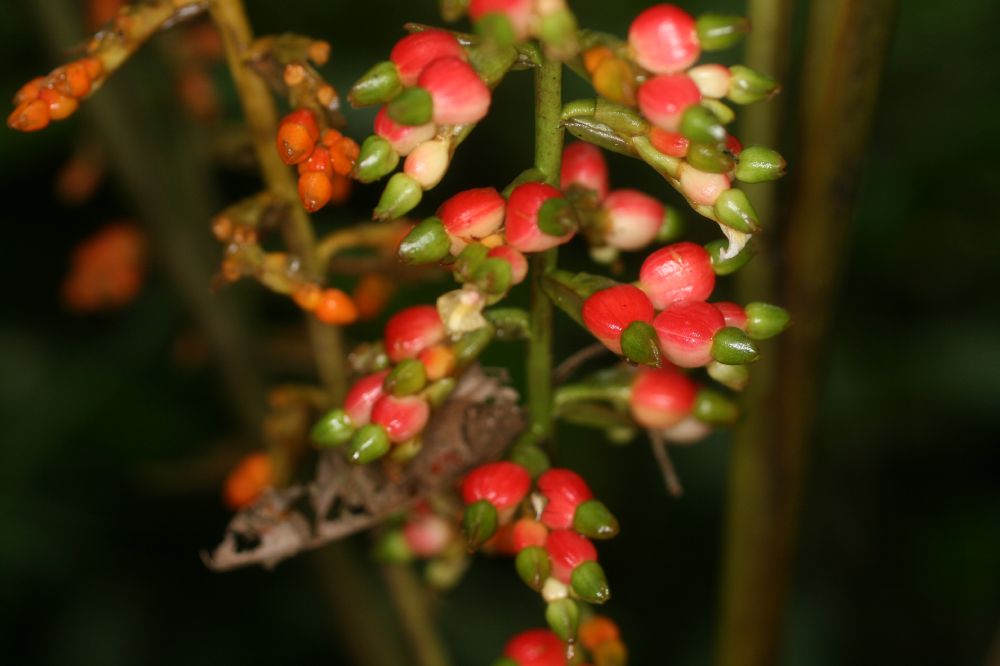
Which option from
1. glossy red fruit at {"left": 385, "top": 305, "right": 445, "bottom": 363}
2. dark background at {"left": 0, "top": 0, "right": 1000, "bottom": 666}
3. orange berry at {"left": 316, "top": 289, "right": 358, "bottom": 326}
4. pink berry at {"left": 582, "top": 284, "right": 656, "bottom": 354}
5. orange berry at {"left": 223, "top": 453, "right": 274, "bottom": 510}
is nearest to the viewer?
pink berry at {"left": 582, "top": 284, "right": 656, "bottom": 354}

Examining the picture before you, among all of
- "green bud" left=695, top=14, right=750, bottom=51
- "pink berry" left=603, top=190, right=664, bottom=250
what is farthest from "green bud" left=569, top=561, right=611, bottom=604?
"green bud" left=695, top=14, right=750, bottom=51

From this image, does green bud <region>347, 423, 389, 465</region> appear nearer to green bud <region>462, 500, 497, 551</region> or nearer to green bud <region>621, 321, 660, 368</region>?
green bud <region>462, 500, 497, 551</region>

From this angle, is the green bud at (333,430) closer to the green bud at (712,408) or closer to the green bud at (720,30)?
the green bud at (712,408)

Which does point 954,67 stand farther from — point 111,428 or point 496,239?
point 111,428

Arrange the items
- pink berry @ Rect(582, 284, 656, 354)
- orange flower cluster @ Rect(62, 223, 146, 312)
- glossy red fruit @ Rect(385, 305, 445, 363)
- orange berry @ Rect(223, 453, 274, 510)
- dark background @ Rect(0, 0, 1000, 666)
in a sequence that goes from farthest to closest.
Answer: dark background @ Rect(0, 0, 1000, 666) < orange flower cluster @ Rect(62, 223, 146, 312) < orange berry @ Rect(223, 453, 274, 510) < glossy red fruit @ Rect(385, 305, 445, 363) < pink berry @ Rect(582, 284, 656, 354)

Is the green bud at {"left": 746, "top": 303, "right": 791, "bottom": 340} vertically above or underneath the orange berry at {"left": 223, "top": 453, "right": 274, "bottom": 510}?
above

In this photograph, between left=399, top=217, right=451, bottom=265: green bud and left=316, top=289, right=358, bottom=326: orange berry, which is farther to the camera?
left=316, top=289, right=358, bottom=326: orange berry

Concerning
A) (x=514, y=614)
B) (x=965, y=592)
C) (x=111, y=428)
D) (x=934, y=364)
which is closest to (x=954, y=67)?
(x=934, y=364)
